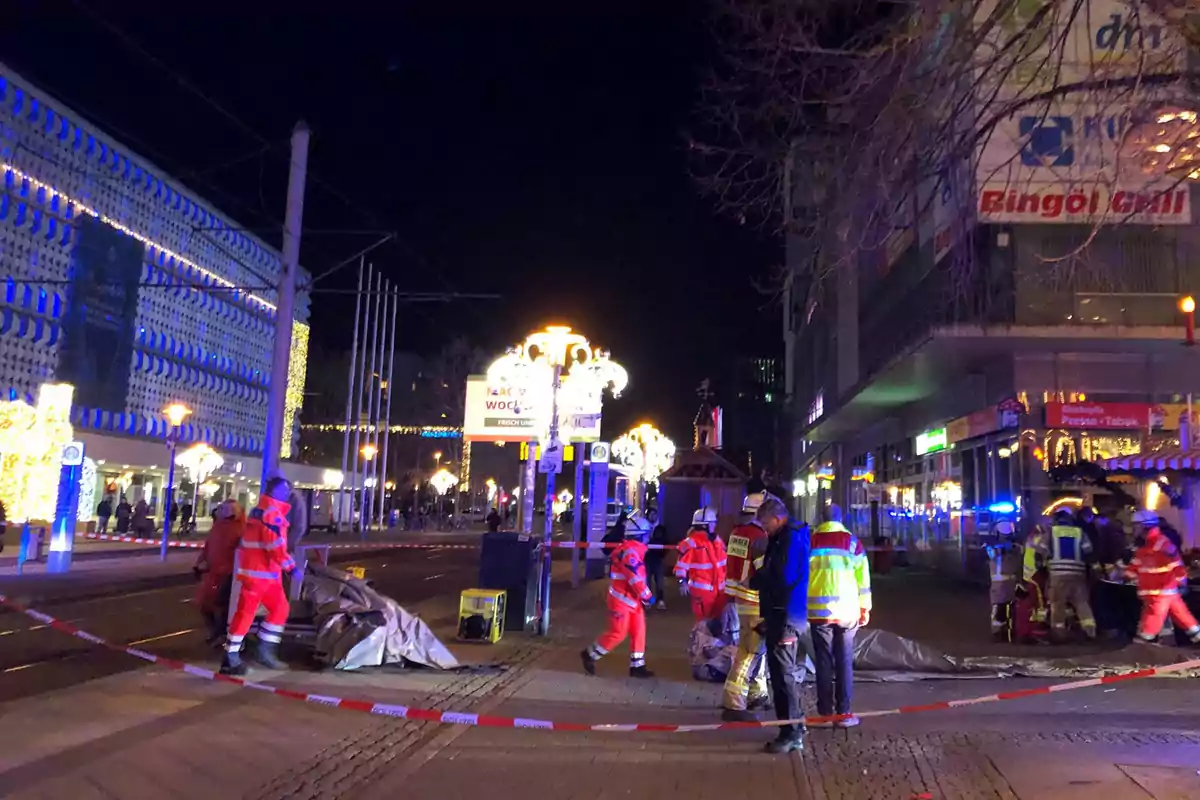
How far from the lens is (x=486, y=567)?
12.2 metres

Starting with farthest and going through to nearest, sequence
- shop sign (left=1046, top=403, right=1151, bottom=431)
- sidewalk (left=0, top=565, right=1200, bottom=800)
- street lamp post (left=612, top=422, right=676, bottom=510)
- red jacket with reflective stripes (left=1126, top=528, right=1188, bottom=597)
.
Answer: street lamp post (left=612, top=422, right=676, bottom=510) < shop sign (left=1046, top=403, right=1151, bottom=431) < red jacket with reflective stripes (left=1126, top=528, right=1188, bottom=597) < sidewalk (left=0, top=565, right=1200, bottom=800)

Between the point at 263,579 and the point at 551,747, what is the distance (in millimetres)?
3533

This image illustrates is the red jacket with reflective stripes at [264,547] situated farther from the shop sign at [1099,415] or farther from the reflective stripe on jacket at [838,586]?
the shop sign at [1099,415]

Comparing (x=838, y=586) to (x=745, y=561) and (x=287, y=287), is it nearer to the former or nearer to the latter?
(x=745, y=561)

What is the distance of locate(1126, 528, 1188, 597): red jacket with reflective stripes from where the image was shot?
10.3 m

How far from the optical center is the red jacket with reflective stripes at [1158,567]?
10.3m

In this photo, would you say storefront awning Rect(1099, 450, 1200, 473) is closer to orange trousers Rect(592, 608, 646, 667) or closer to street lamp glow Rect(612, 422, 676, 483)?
orange trousers Rect(592, 608, 646, 667)

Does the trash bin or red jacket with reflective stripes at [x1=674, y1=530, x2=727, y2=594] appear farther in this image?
the trash bin

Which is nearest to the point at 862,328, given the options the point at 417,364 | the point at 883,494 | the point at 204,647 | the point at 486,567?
the point at 883,494

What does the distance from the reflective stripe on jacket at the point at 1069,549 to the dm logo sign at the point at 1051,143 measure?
4.51 m

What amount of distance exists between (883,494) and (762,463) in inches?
2453

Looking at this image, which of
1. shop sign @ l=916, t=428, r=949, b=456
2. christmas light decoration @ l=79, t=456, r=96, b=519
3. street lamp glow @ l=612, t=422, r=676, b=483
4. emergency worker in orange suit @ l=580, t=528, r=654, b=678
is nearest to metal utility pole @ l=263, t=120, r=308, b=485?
emergency worker in orange suit @ l=580, t=528, r=654, b=678

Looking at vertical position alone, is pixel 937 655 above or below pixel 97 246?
below

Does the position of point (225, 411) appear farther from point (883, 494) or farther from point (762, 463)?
point (762, 463)
